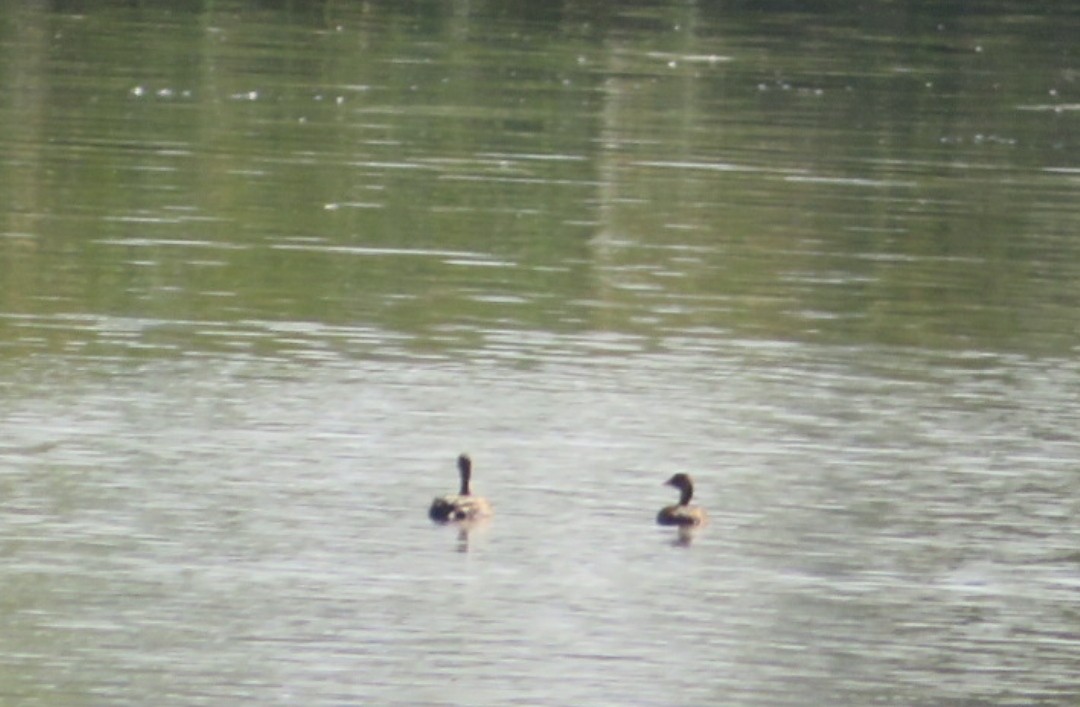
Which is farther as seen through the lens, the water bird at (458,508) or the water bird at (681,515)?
the water bird at (681,515)

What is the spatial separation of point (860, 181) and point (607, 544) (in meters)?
16.0

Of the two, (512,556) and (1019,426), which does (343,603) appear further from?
(1019,426)

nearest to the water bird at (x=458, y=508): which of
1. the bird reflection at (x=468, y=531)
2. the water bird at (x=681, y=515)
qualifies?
the bird reflection at (x=468, y=531)

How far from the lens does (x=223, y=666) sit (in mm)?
12461

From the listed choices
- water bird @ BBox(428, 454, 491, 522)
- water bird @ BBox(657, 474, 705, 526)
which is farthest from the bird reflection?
water bird @ BBox(657, 474, 705, 526)

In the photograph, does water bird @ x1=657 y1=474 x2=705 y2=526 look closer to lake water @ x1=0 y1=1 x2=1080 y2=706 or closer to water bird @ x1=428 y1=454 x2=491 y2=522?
lake water @ x1=0 y1=1 x2=1080 y2=706

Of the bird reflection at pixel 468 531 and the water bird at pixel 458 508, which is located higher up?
the water bird at pixel 458 508

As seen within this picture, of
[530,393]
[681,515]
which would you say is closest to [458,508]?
[681,515]

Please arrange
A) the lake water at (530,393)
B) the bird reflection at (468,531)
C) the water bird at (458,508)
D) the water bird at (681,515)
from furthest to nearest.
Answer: the water bird at (681,515), the water bird at (458,508), the bird reflection at (468,531), the lake water at (530,393)

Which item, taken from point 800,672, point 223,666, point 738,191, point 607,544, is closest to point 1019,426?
Answer: point 607,544

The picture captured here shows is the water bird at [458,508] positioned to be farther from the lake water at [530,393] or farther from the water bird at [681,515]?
the water bird at [681,515]

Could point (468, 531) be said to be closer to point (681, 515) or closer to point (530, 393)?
point (681, 515)

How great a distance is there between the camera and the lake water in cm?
1308

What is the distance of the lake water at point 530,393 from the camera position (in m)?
13.1
